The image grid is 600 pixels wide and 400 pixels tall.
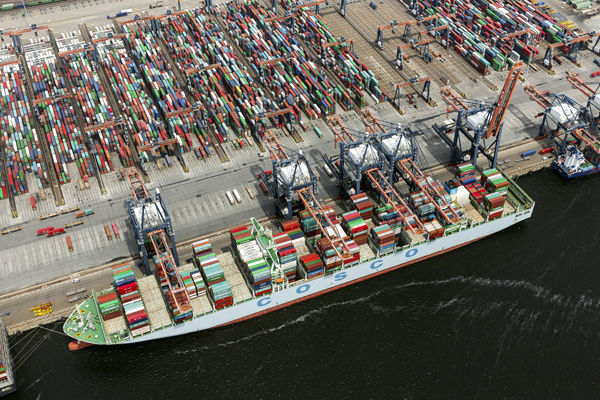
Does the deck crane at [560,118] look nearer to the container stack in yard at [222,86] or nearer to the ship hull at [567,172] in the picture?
the ship hull at [567,172]

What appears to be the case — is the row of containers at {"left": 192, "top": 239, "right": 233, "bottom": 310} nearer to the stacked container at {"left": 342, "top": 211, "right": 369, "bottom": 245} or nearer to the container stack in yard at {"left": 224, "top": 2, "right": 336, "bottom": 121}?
the stacked container at {"left": 342, "top": 211, "right": 369, "bottom": 245}

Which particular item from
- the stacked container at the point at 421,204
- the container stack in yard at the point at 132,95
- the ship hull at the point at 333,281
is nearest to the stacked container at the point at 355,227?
the ship hull at the point at 333,281

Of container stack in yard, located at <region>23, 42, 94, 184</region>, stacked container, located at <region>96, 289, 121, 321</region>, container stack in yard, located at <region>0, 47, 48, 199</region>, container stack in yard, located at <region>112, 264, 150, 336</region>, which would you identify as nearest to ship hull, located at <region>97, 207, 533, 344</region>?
container stack in yard, located at <region>112, 264, 150, 336</region>

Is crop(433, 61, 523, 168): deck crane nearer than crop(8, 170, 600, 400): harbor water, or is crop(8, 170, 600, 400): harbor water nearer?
crop(8, 170, 600, 400): harbor water

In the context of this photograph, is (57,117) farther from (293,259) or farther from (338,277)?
(338,277)

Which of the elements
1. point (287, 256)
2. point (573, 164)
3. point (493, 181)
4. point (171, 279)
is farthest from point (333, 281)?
point (573, 164)

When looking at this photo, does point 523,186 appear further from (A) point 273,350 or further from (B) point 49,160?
(B) point 49,160
